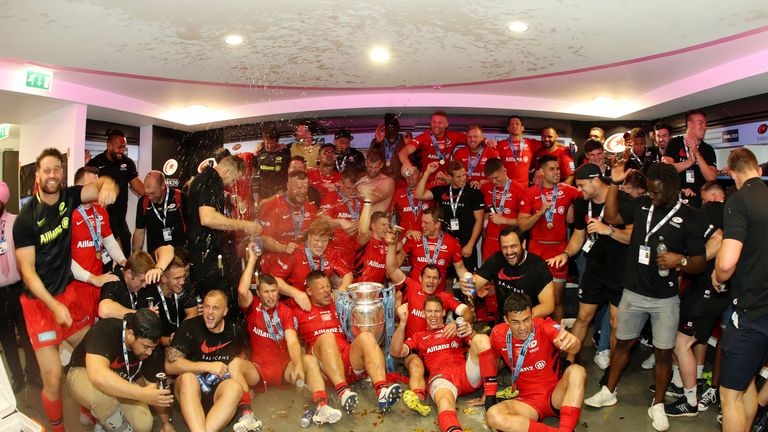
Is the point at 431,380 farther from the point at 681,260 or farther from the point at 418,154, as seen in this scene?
the point at 418,154

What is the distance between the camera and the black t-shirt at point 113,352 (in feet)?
13.0

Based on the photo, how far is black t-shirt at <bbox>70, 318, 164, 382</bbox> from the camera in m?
3.95

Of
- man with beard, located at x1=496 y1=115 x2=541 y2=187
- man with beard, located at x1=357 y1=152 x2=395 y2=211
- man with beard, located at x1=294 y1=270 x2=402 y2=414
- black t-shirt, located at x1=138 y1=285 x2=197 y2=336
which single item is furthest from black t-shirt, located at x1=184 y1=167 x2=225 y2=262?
man with beard, located at x1=496 y1=115 x2=541 y2=187

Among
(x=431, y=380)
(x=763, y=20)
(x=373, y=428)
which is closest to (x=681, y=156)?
(x=763, y=20)

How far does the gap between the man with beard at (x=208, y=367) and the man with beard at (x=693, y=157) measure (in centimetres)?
459

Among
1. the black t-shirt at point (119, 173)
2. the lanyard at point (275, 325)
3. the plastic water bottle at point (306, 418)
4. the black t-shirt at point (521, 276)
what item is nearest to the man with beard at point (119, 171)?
the black t-shirt at point (119, 173)

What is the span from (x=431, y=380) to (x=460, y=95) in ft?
→ 13.2

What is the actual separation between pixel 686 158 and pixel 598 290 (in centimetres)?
221

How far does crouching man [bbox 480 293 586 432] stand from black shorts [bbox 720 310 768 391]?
0.90 meters

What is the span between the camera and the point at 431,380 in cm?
477

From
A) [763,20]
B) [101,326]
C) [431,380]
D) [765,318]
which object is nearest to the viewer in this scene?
[765,318]

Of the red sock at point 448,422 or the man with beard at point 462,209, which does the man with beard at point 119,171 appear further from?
the red sock at point 448,422

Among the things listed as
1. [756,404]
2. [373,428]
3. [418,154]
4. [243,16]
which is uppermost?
[243,16]

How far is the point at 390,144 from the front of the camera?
7.67 meters
